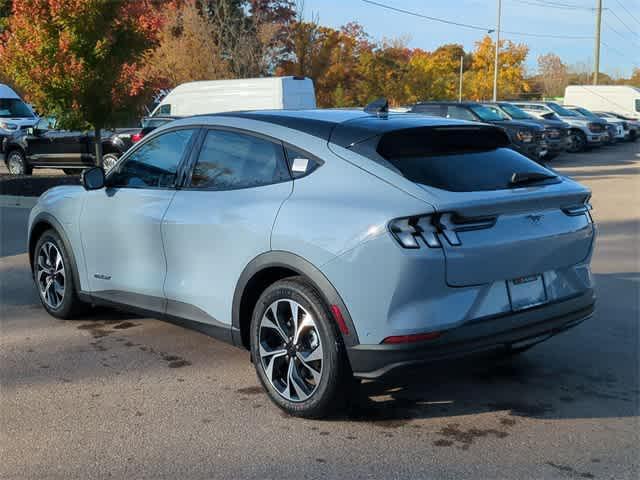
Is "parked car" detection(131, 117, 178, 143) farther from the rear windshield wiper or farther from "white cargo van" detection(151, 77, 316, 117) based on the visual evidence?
the rear windshield wiper

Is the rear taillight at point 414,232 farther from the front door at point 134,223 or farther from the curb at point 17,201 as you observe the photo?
the curb at point 17,201

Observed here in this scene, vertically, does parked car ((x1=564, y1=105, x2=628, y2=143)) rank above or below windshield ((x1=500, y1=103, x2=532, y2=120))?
below

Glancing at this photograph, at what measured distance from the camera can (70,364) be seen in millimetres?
5656

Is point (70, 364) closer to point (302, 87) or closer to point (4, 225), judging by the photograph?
point (4, 225)

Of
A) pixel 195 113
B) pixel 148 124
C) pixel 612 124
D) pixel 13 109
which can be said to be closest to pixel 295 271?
pixel 148 124

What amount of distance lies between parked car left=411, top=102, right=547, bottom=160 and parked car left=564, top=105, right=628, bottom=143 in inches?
400

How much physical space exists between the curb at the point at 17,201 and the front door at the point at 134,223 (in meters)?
9.07

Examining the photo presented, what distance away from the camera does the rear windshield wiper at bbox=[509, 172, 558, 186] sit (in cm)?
465

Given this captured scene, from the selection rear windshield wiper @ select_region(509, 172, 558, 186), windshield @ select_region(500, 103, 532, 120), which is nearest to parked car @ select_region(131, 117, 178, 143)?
windshield @ select_region(500, 103, 532, 120)

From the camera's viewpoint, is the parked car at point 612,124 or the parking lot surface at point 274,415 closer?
the parking lot surface at point 274,415

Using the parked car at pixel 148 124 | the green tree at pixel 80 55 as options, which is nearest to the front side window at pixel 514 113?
the parked car at pixel 148 124

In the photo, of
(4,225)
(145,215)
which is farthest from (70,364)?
(4,225)

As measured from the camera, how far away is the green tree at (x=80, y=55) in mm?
14492

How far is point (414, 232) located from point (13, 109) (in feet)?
80.3
